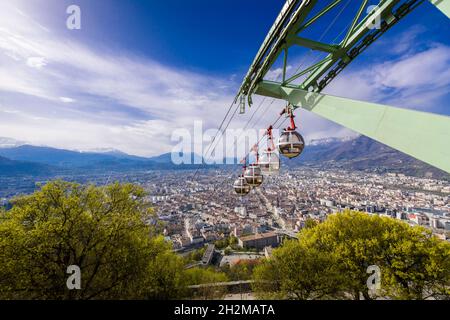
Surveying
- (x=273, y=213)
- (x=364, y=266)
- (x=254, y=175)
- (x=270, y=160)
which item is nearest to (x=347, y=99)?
(x=270, y=160)

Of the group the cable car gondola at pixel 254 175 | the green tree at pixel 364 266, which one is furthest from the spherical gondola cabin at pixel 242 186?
the green tree at pixel 364 266

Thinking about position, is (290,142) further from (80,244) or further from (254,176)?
(80,244)

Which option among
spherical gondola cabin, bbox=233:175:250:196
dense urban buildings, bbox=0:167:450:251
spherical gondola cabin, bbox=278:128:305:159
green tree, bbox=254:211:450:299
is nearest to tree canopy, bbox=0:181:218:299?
spherical gondola cabin, bbox=233:175:250:196

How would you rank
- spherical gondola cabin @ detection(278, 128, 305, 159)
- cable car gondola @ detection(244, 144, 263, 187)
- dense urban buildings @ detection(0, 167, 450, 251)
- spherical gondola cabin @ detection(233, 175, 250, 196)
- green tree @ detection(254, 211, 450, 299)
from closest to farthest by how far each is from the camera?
1. spherical gondola cabin @ detection(278, 128, 305, 159)
2. cable car gondola @ detection(244, 144, 263, 187)
3. spherical gondola cabin @ detection(233, 175, 250, 196)
4. green tree @ detection(254, 211, 450, 299)
5. dense urban buildings @ detection(0, 167, 450, 251)

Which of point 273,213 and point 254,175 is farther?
point 273,213

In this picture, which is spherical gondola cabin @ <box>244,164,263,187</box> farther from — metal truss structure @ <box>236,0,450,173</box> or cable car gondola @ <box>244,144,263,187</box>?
metal truss structure @ <box>236,0,450,173</box>

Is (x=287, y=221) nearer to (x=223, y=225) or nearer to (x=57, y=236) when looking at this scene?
(x=223, y=225)

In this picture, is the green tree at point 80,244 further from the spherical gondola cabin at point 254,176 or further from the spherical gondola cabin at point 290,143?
the spherical gondola cabin at point 290,143
